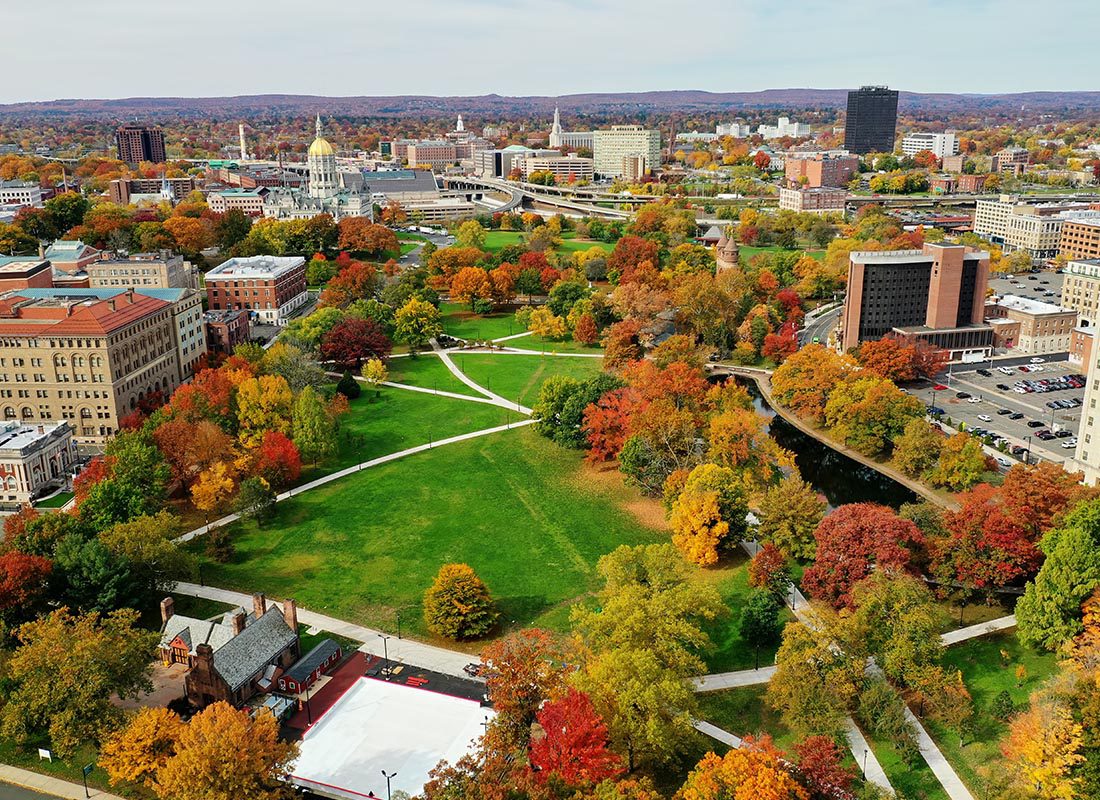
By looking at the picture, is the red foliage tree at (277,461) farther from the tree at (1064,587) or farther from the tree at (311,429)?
the tree at (1064,587)

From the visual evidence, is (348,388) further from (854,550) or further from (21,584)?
(854,550)

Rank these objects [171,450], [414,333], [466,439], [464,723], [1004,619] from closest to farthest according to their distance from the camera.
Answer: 1. [464,723]
2. [1004,619]
3. [171,450]
4. [466,439]
5. [414,333]

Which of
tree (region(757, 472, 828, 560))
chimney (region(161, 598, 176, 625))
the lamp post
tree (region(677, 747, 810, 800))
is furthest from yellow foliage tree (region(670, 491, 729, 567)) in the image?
chimney (region(161, 598, 176, 625))

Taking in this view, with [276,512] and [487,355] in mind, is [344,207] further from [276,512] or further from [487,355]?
[276,512]

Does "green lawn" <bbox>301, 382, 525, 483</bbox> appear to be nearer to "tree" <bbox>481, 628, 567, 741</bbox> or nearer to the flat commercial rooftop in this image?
the flat commercial rooftop

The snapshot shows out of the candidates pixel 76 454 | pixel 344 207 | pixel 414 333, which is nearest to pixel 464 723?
pixel 76 454

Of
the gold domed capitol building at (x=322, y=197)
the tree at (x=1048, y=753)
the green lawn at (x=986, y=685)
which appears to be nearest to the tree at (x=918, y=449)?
the green lawn at (x=986, y=685)

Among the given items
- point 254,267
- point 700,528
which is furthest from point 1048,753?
point 254,267
